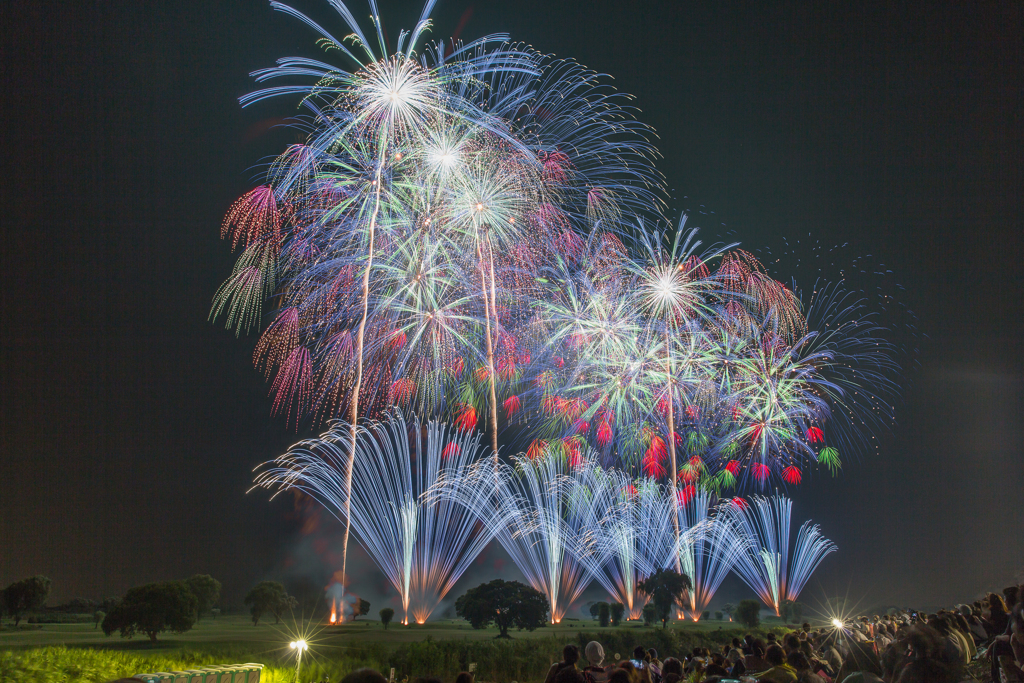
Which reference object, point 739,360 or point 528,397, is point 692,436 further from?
point 528,397

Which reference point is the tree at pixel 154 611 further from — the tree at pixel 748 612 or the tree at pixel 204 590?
the tree at pixel 748 612

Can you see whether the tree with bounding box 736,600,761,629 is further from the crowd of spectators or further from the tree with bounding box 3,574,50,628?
the tree with bounding box 3,574,50,628

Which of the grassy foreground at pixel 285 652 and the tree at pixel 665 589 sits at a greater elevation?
the tree at pixel 665 589

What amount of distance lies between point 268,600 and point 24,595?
7.98 meters

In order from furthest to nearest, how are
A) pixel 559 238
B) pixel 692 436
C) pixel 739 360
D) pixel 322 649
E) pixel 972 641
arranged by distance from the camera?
pixel 692 436 → pixel 739 360 → pixel 559 238 → pixel 322 649 → pixel 972 641

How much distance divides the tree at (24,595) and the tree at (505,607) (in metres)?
14.4

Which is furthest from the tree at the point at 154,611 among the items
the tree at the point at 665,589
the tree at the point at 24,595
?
the tree at the point at 665,589

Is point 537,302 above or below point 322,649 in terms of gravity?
above

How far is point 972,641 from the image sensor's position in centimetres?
1034

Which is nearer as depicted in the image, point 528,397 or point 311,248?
point 311,248

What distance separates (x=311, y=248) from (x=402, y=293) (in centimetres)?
337

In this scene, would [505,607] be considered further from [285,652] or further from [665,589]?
[665,589]

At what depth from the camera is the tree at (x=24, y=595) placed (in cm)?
Answer: 2078

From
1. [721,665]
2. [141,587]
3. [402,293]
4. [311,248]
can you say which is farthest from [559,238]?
[141,587]
